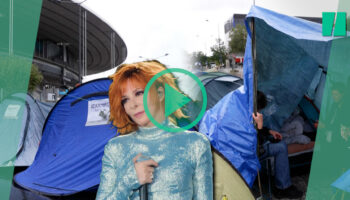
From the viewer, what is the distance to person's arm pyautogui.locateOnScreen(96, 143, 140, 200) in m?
0.76

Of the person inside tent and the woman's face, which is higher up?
the woman's face

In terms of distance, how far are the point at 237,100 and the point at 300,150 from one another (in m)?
1.55

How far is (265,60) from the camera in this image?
2.98 m

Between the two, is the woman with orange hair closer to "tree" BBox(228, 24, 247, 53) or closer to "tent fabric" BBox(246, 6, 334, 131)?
"tent fabric" BBox(246, 6, 334, 131)

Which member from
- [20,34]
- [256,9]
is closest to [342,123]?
[256,9]

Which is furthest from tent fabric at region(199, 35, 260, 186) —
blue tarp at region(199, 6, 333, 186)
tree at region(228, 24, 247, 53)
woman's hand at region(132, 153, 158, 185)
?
tree at region(228, 24, 247, 53)

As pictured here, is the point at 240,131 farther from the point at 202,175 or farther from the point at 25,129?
the point at 25,129

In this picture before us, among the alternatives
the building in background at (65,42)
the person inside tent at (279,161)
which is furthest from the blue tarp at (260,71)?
the building in background at (65,42)

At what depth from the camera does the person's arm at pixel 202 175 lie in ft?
2.74

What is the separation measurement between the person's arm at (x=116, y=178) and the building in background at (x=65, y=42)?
1376cm

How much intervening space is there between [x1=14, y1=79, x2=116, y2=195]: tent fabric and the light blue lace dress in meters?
1.98

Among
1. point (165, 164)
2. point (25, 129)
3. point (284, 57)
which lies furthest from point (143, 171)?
point (25, 129)

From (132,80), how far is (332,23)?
185cm

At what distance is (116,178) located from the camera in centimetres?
84
